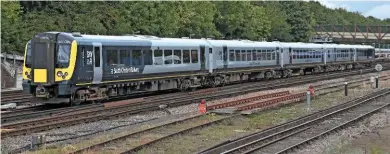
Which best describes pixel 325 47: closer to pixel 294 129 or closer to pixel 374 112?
pixel 374 112

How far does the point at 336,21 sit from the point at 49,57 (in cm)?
13780

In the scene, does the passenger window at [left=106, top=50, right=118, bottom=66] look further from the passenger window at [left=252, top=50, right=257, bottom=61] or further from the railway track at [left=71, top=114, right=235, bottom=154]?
the passenger window at [left=252, top=50, right=257, bottom=61]

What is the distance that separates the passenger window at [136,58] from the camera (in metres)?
24.4

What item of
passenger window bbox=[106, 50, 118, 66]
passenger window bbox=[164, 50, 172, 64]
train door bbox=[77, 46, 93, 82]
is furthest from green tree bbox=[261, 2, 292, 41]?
train door bbox=[77, 46, 93, 82]

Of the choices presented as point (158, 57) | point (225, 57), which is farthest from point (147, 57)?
point (225, 57)

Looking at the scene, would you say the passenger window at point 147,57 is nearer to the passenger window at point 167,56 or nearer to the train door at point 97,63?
the passenger window at point 167,56

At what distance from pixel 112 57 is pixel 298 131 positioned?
976cm

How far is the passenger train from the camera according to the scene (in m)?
20.9

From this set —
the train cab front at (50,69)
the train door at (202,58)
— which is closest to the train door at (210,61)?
the train door at (202,58)

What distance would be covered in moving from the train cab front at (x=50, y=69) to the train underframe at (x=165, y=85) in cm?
8

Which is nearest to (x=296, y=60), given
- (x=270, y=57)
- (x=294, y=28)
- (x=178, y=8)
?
(x=270, y=57)

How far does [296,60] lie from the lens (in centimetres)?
4528

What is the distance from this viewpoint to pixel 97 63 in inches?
868

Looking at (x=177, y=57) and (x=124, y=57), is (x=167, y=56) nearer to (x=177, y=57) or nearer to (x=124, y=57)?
(x=177, y=57)
